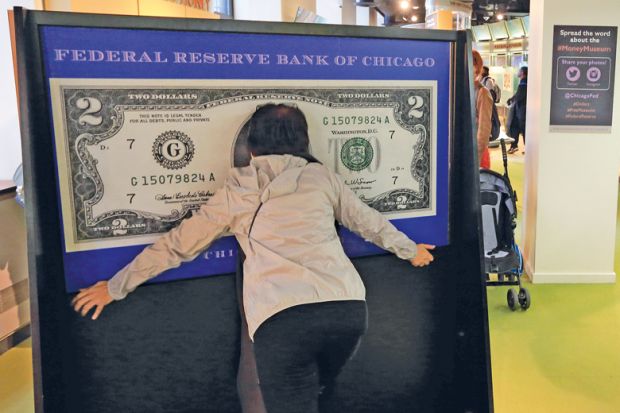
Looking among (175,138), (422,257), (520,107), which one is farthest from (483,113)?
(520,107)

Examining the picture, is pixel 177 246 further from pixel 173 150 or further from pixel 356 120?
pixel 356 120

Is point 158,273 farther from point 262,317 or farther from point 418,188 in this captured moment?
point 418,188

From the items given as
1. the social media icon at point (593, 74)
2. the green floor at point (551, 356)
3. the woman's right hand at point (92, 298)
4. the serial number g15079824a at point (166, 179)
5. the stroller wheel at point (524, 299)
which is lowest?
the green floor at point (551, 356)

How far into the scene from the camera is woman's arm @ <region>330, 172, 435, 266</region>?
1.69 meters

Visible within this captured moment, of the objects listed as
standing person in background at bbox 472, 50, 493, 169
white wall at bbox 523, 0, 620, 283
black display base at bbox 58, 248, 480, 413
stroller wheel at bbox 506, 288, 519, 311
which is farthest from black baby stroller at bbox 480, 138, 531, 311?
black display base at bbox 58, 248, 480, 413

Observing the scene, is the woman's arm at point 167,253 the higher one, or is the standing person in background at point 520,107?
the standing person in background at point 520,107

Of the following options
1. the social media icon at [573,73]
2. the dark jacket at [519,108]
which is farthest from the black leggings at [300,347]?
the dark jacket at [519,108]

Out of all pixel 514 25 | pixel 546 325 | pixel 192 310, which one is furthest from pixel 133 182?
pixel 514 25

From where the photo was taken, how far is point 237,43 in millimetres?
1544

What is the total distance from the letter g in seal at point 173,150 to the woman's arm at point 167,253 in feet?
0.42

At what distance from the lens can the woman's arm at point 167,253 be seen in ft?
4.99

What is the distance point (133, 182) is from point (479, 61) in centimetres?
324

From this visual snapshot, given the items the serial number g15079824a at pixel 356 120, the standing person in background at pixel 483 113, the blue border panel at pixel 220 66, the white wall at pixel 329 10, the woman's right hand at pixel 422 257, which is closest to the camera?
the blue border panel at pixel 220 66

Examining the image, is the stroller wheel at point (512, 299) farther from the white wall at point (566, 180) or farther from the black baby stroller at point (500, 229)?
the white wall at point (566, 180)
